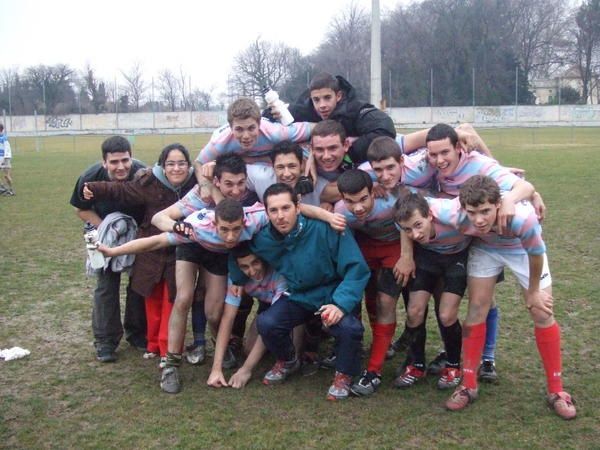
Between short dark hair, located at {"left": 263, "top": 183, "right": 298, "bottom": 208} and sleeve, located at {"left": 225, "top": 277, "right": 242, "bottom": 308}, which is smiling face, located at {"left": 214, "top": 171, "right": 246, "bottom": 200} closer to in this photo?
short dark hair, located at {"left": 263, "top": 183, "right": 298, "bottom": 208}

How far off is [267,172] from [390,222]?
938 mm

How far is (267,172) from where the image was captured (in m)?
4.73

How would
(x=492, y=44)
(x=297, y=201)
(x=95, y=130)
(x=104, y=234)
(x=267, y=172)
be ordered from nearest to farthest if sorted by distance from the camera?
(x=297, y=201) → (x=267, y=172) → (x=104, y=234) → (x=95, y=130) → (x=492, y=44)

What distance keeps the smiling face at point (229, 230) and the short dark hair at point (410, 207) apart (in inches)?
39.3

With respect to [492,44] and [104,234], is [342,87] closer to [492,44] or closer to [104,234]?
[104,234]

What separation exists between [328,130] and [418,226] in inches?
36.6

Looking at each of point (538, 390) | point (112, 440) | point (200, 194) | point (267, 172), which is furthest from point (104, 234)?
point (538, 390)

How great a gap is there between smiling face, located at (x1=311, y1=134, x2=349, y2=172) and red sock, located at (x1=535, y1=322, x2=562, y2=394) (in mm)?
1710

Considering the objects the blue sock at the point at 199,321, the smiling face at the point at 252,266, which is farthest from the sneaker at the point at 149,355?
the smiling face at the point at 252,266

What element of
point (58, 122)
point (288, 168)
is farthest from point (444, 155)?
point (58, 122)

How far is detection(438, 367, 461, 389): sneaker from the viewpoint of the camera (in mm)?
4398

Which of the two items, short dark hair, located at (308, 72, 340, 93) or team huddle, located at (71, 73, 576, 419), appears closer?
team huddle, located at (71, 73, 576, 419)

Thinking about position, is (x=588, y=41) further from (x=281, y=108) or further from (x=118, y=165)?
(x=118, y=165)

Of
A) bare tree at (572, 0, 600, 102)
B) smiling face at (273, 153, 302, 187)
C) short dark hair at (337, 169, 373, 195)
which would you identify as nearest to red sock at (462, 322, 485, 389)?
short dark hair at (337, 169, 373, 195)
